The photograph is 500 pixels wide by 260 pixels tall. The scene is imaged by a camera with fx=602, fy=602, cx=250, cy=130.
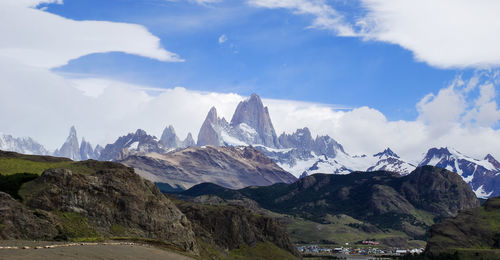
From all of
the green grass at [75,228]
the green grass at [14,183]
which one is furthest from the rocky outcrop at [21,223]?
the green grass at [14,183]

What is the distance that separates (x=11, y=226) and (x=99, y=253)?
178 feet

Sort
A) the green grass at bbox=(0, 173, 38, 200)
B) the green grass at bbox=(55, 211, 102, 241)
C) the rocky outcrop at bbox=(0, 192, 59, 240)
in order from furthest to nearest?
the green grass at bbox=(0, 173, 38, 200) → the green grass at bbox=(55, 211, 102, 241) → the rocky outcrop at bbox=(0, 192, 59, 240)

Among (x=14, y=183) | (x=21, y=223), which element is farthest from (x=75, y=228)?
(x=14, y=183)

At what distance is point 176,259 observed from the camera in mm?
115688

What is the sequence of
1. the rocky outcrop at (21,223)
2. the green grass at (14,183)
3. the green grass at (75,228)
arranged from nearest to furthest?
1. the rocky outcrop at (21,223)
2. the green grass at (75,228)
3. the green grass at (14,183)

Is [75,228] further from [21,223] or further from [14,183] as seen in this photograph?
[14,183]

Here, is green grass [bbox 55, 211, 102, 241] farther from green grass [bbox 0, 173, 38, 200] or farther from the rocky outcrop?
green grass [bbox 0, 173, 38, 200]

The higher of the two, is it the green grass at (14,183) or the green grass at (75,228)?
the green grass at (14,183)

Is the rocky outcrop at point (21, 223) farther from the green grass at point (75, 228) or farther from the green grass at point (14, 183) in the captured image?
the green grass at point (14, 183)

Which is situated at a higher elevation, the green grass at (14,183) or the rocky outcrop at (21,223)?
the green grass at (14,183)

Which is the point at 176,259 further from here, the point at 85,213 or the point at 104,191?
the point at 104,191

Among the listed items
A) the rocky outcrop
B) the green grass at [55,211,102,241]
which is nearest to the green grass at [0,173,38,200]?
the green grass at [55,211,102,241]

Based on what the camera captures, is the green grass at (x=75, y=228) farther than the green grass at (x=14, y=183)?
No

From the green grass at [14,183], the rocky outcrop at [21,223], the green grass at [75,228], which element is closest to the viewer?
the rocky outcrop at [21,223]
